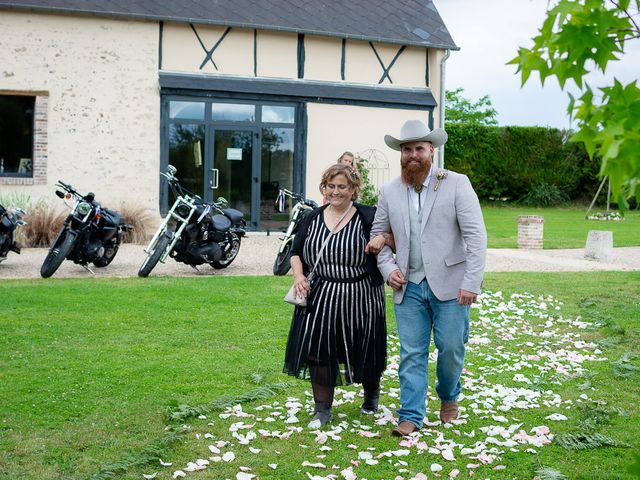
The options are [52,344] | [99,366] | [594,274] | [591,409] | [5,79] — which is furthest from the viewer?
[5,79]

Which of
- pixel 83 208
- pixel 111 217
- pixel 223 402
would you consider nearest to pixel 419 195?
pixel 223 402

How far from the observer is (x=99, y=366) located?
23.3 ft

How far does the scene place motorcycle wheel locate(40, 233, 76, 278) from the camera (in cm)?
1191

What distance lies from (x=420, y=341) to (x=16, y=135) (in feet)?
48.6

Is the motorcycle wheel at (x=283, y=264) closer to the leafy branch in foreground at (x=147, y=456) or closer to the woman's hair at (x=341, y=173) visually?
the woman's hair at (x=341, y=173)

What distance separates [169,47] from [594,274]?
10.5 m

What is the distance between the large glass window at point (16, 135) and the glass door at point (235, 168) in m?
3.87

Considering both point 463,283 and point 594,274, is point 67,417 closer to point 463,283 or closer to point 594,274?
point 463,283

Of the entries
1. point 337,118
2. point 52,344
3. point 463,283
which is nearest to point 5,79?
point 337,118

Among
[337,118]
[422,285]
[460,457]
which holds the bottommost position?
[460,457]

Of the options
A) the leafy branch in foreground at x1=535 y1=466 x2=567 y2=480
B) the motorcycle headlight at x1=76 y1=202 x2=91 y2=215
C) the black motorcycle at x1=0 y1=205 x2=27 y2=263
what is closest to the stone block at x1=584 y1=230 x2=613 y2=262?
the motorcycle headlight at x1=76 y1=202 x2=91 y2=215

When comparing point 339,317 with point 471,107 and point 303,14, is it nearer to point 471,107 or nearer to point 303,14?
point 303,14

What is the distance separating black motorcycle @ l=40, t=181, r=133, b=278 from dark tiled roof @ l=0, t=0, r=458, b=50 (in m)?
7.28

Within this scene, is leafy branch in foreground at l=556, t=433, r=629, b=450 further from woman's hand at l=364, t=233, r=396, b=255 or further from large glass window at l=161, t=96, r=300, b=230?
large glass window at l=161, t=96, r=300, b=230
